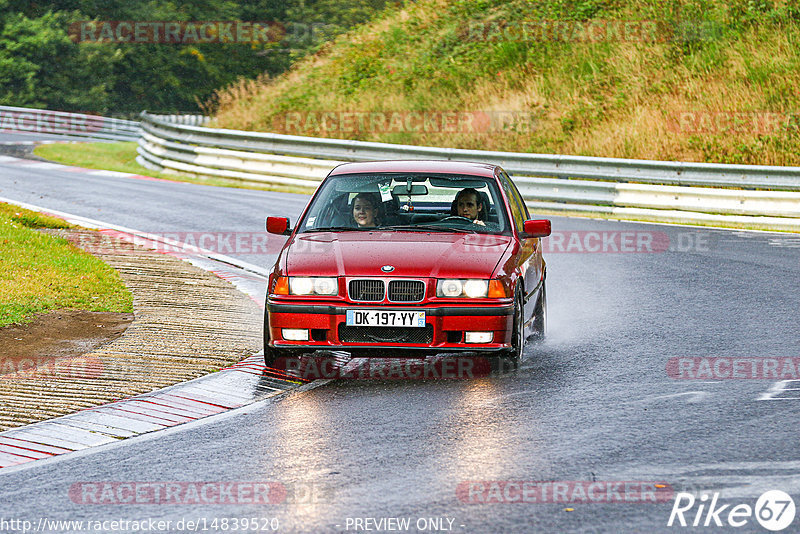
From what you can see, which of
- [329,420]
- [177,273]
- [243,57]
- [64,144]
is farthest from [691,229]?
[243,57]

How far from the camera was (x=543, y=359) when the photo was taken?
940 cm

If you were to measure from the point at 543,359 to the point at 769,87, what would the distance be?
1899 cm

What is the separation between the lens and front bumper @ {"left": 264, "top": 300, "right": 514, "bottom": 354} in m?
8.43

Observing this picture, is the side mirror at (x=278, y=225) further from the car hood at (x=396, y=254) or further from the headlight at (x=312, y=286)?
the headlight at (x=312, y=286)

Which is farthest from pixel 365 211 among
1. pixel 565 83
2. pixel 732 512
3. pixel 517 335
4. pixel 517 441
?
pixel 565 83

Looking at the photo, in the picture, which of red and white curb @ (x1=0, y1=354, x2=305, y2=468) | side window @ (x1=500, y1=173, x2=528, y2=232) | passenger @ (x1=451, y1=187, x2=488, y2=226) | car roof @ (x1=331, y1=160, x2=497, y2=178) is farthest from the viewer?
side window @ (x1=500, y1=173, x2=528, y2=232)

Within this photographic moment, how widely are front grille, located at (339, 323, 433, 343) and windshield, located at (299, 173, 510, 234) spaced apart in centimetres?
133

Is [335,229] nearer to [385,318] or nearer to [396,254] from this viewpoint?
[396,254]

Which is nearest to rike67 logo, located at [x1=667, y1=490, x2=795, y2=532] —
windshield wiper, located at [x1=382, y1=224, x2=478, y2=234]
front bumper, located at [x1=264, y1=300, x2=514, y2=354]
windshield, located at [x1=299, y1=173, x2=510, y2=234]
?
front bumper, located at [x1=264, y1=300, x2=514, y2=354]

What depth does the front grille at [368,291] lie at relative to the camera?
849 cm

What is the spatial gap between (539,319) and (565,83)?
20008 mm

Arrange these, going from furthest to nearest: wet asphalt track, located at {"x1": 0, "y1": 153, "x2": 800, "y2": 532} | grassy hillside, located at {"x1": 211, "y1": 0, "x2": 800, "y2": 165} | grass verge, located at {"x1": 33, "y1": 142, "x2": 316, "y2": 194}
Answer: grass verge, located at {"x1": 33, "y1": 142, "x2": 316, "y2": 194}, grassy hillside, located at {"x1": 211, "y1": 0, "x2": 800, "y2": 165}, wet asphalt track, located at {"x1": 0, "y1": 153, "x2": 800, "y2": 532}

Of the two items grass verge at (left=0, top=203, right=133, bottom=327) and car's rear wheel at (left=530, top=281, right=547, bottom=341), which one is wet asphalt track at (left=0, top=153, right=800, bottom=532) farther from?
grass verge at (left=0, top=203, right=133, bottom=327)

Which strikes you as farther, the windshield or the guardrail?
the guardrail
